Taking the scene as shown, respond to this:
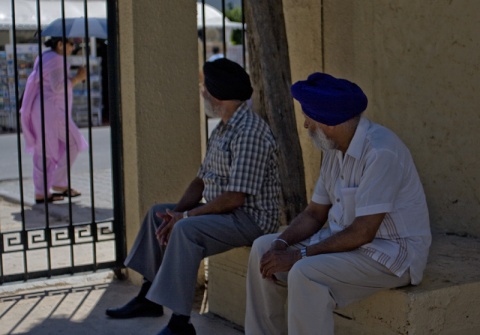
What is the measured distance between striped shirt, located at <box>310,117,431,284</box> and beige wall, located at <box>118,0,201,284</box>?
85.3 inches

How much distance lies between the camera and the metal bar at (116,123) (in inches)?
237

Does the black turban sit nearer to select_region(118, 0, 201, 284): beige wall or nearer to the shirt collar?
select_region(118, 0, 201, 284): beige wall

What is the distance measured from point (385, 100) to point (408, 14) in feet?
1.84

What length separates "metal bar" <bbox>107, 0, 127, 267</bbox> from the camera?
6.03 m

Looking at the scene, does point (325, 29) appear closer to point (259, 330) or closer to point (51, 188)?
point (259, 330)

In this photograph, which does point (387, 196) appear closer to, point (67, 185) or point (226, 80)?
point (226, 80)

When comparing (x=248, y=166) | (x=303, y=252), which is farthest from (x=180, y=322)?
(x=303, y=252)

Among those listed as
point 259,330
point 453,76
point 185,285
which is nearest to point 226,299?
point 185,285

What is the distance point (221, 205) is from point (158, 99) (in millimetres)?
1363

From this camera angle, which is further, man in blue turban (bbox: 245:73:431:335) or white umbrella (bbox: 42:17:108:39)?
white umbrella (bbox: 42:17:108:39)

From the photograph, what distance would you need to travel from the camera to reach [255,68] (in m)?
5.68

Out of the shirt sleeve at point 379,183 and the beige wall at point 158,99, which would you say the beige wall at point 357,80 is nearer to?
the beige wall at point 158,99

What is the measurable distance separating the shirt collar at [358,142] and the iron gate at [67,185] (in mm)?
2540

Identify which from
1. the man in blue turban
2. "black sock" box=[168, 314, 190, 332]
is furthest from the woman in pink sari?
the man in blue turban
